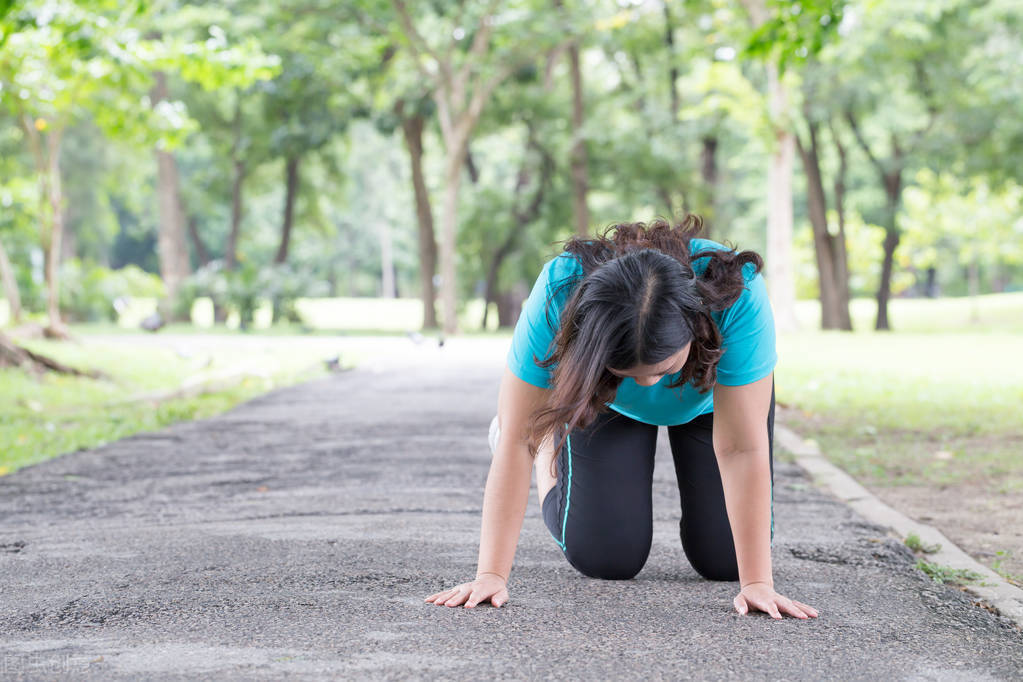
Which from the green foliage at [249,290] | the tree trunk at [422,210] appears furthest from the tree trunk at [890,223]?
the green foliage at [249,290]

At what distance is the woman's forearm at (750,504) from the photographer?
3205 millimetres

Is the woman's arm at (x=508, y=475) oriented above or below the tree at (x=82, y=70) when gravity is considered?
below

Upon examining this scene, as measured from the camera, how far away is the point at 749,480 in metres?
3.21

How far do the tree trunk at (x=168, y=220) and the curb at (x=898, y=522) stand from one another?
22.1m

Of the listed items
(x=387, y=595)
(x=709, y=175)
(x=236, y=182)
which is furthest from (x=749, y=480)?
(x=236, y=182)

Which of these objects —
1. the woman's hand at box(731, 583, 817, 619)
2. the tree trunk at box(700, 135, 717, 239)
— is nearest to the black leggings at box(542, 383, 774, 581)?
the woman's hand at box(731, 583, 817, 619)

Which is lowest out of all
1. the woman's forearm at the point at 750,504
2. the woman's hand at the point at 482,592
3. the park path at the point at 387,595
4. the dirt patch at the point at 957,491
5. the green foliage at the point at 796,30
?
the dirt patch at the point at 957,491

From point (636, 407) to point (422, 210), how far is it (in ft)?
77.5

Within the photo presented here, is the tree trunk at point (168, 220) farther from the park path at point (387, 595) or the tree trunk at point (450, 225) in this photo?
the park path at point (387, 595)

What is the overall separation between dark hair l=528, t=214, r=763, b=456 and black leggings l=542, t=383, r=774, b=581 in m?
0.82

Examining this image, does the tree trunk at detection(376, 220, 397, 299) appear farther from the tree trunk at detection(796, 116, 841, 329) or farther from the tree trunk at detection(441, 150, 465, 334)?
the tree trunk at detection(441, 150, 465, 334)

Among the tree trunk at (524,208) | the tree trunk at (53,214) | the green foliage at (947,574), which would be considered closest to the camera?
the green foliage at (947,574)

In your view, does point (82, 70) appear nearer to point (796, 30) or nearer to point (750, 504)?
point (796, 30)

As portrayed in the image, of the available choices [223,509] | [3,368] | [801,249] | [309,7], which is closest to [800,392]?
[223,509]
